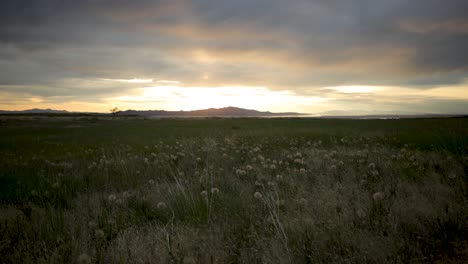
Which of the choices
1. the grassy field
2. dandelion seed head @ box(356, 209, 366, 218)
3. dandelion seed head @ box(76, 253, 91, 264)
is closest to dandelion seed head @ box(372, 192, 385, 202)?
the grassy field

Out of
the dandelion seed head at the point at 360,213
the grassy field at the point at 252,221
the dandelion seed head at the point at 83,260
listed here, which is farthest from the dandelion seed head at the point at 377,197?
the dandelion seed head at the point at 83,260

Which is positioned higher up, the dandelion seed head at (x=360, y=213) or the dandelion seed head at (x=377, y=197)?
the dandelion seed head at (x=377, y=197)

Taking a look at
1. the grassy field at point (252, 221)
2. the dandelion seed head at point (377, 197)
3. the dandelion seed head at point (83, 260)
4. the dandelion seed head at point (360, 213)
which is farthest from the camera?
the dandelion seed head at point (377, 197)

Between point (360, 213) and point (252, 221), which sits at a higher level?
point (360, 213)

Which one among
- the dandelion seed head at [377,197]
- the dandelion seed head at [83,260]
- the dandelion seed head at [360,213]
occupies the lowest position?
the dandelion seed head at [83,260]

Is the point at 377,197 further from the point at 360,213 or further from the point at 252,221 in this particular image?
the point at 252,221

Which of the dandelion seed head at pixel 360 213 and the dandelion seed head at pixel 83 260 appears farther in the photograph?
the dandelion seed head at pixel 360 213

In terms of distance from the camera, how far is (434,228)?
2.96m

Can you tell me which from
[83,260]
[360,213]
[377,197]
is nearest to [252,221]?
[360,213]

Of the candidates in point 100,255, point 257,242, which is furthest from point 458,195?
point 100,255

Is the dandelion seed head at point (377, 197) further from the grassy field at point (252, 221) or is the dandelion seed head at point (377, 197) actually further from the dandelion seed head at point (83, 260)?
the dandelion seed head at point (83, 260)

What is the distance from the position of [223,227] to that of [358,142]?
34.7ft

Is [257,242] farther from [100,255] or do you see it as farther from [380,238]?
[100,255]

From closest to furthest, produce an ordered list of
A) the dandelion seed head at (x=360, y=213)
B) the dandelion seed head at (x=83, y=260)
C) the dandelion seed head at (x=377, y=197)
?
the dandelion seed head at (x=83, y=260) < the dandelion seed head at (x=360, y=213) < the dandelion seed head at (x=377, y=197)
